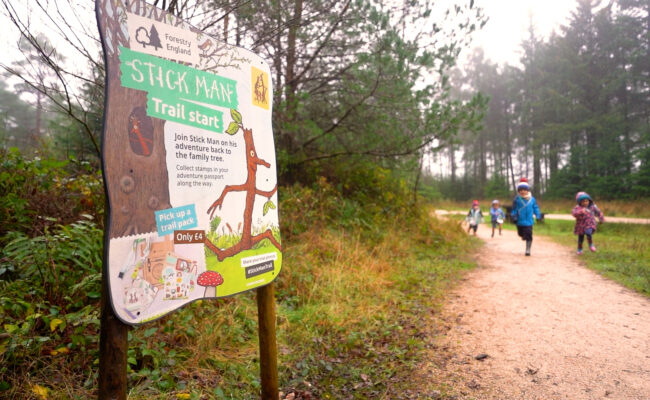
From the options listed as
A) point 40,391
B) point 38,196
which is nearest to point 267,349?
point 40,391

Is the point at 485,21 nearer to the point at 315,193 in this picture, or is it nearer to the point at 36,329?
the point at 315,193

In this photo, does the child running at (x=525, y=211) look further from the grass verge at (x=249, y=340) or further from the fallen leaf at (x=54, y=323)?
A: the fallen leaf at (x=54, y=323)

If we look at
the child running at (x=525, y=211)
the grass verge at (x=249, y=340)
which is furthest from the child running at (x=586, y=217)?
the grass verge at (x=249, y=340)

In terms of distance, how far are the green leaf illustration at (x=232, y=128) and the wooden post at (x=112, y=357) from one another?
1038mm

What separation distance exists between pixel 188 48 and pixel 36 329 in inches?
94.8

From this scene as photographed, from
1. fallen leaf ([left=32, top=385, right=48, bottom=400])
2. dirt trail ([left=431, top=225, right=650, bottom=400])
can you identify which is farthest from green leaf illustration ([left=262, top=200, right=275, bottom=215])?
dirt trail ([left=431, top=225, right=650, bottom=400])

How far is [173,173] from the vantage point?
62.9 inches

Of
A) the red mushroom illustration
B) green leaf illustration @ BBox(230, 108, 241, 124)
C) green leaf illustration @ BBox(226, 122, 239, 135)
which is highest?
green leaf illustration @ BBox(230, 108, 241, 124)

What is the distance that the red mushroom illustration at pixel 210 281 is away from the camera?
1.70 meters

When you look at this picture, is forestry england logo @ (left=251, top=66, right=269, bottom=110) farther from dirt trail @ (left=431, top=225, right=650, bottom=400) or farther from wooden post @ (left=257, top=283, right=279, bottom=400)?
dirt trail @ (left=431, top=225, right=650, bottom=400)

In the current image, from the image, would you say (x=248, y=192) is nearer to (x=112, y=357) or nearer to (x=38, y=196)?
(x=112, y=357)

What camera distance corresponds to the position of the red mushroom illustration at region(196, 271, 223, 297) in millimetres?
1703

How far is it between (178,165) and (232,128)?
1.35 feet

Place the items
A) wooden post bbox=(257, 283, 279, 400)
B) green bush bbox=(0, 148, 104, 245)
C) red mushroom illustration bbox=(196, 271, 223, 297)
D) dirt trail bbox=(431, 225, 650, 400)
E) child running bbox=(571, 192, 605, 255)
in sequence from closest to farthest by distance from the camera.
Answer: red mushroom illustration bbox=(196, 271, 223, 297), wooden post bbox=(257, 283, 279, 400), dirt trail bbox=(431, 225, 650, 400), green bush bbox=(0, 148, 104, 245), child running bbox=(571, 192, 605, 255)
